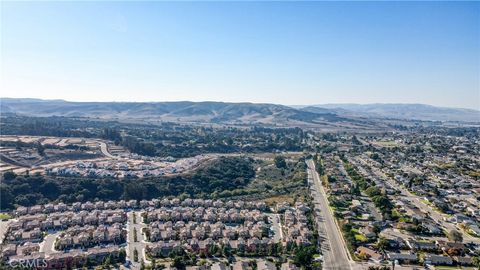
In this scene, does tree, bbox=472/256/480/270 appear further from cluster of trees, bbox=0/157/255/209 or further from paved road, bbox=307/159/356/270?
cluster of trees, bbox=0/157/255/209

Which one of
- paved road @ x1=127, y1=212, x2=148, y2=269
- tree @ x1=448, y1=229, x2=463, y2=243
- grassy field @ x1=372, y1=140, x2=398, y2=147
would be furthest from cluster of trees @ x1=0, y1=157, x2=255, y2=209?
grassy field @ x1=372, y1=140, x2=398, y2=147

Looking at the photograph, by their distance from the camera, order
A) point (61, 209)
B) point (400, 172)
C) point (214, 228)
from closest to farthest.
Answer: point (214, 228) → point (61, 209) → point (400, 172)

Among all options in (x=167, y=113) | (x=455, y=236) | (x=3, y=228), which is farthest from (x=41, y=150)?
(x=167, y=113)

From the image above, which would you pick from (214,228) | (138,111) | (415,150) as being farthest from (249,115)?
(214,228)

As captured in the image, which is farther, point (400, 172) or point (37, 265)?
point (400, 172)

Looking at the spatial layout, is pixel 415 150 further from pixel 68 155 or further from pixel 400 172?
pixel 68 155

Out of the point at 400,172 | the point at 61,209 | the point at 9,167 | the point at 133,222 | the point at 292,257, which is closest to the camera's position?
the point at 292,257

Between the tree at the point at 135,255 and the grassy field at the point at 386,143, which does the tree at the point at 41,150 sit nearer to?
the tree at the point at 135,255

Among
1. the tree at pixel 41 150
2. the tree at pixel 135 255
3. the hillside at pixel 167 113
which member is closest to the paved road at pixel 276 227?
the tree at pixel 135 255

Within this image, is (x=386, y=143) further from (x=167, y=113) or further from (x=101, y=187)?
(x=167, y=113)
